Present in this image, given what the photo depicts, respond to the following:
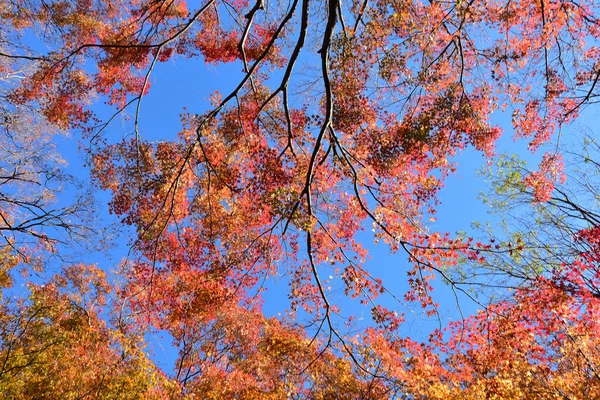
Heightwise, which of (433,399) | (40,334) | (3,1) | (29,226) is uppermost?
(3,1)

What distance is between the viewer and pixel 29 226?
7.57m

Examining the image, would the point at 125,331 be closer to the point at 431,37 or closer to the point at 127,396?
the point at 127,396

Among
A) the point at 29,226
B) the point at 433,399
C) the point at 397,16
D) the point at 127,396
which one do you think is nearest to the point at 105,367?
the point at 127,396

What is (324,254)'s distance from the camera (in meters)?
7.50

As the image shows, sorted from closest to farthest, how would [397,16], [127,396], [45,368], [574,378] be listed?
[397,16] < [127,396] < [45,368] < [574,378]

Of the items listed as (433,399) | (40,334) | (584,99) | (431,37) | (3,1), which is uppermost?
(3,1)

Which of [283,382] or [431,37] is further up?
[431,37]

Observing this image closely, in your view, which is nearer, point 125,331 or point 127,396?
point 127,396

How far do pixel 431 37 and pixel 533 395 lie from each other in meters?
9.02

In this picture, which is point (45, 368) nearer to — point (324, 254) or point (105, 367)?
point (105, 367)

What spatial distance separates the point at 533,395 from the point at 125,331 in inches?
524

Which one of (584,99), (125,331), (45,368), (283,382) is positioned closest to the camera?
(584,99)

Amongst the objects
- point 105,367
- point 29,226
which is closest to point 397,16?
point 29,226

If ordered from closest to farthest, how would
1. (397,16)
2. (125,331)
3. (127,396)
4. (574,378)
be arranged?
(397,16), (127,396), (574,378), (125,331)
